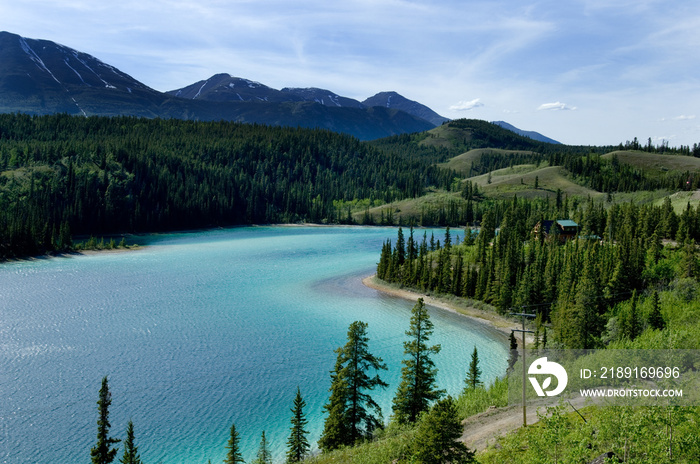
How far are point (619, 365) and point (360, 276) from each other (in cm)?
6957

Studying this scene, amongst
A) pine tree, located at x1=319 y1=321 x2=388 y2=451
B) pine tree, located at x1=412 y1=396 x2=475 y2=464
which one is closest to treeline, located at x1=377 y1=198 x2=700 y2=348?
pine tree, located at x1=319 y1=321 x2=388 y2=451

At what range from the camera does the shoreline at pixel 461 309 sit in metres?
62.8

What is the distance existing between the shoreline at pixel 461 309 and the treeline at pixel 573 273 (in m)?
1.84

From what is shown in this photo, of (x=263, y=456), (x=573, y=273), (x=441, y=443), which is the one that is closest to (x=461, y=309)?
(x=573, y=273)

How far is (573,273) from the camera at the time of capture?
209 feet

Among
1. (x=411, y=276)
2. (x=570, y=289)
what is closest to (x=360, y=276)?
(x=411, y=276)

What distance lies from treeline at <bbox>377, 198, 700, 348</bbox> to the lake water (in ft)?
26.6

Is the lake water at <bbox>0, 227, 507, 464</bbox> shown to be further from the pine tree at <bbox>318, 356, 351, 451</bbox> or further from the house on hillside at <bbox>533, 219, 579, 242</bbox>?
the house on hillside at <bbox>533, 219, 579, 242</bbox>

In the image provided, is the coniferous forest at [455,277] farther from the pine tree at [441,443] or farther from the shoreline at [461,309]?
the shoreline at [461,309]

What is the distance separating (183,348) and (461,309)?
40139 mm

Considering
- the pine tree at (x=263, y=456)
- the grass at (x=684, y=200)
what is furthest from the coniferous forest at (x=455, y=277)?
the grass at (x=684, y=200)

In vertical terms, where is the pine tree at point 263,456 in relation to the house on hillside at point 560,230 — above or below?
below

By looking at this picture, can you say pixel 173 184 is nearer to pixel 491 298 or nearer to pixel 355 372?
pixel 491 298

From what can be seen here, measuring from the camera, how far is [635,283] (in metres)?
65.3
